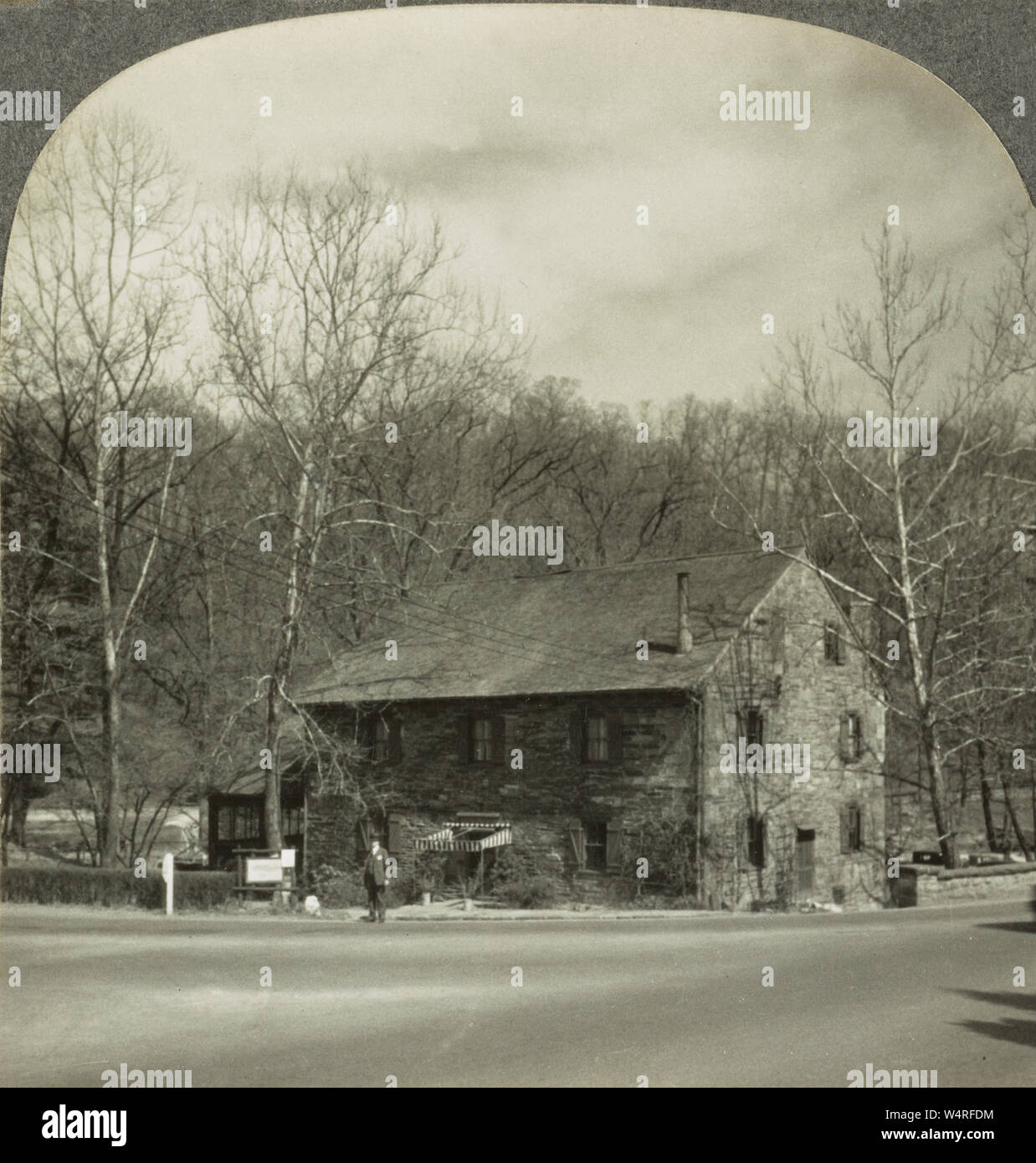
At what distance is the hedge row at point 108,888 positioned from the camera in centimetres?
456

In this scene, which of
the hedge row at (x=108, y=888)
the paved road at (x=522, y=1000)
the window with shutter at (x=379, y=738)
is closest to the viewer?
the paved road at (x=522, y=1000)

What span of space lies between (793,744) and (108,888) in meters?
2.28

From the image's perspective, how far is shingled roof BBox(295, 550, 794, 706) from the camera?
14.9 ft

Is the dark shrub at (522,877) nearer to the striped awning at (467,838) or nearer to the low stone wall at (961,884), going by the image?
the striped awning at (467,838)

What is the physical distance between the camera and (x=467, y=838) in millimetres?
4547

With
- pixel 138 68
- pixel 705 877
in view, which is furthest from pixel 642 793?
pixel 138 68

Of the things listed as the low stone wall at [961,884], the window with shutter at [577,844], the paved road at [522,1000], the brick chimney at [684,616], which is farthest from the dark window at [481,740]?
the low stone wall at [961,884]

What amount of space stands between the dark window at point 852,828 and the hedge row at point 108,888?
196 centimetres

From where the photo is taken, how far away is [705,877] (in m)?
4.48

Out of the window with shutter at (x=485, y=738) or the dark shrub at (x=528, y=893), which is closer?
the dark shrub at (x=528, y=893)

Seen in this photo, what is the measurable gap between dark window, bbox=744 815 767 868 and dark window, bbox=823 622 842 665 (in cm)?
56

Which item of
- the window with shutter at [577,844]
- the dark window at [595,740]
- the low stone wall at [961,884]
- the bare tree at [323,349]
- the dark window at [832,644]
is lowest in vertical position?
the low stone wall at [961,884]

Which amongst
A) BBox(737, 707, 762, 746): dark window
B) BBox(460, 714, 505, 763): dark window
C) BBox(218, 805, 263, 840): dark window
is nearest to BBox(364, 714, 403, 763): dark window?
BBox(460, 714, 505, 763): dark window

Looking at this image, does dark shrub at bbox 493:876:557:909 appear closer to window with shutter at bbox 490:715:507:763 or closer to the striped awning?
the striped awning
